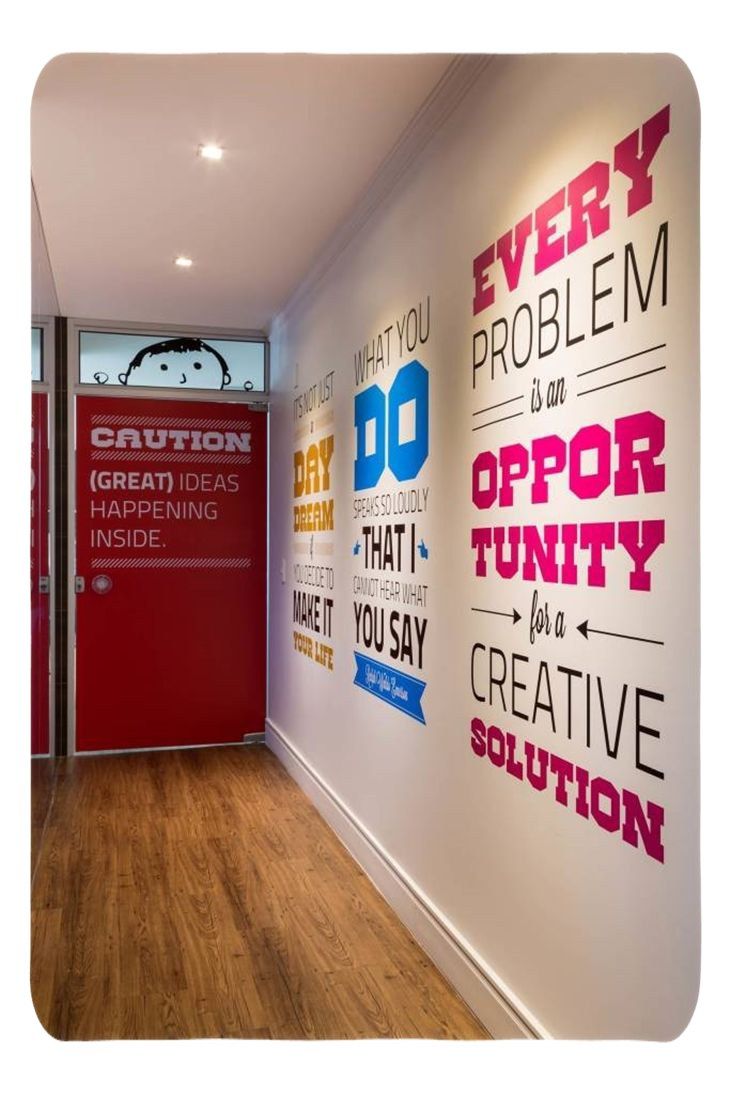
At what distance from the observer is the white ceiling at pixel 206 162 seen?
7.98 ft

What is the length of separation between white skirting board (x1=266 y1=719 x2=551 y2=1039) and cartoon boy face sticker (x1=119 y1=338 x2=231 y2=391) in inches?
104

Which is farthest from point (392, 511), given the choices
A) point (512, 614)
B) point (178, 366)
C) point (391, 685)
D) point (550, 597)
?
point (178, 366)

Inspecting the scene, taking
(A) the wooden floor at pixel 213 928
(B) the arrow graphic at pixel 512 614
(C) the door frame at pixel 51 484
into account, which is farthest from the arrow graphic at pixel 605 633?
(C) the door frame at pixel 51 484

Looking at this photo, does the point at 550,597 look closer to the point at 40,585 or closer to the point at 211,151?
the point at 211,151

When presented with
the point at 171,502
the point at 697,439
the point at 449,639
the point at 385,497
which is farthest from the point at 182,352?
the point at 697,439

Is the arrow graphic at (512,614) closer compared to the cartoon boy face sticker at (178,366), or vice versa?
the arrow graphic at (512,614)

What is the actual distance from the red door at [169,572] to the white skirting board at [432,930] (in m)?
1.46

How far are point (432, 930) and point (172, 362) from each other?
12.9ft

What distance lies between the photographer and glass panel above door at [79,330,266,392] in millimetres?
5328

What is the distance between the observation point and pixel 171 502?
5402mm

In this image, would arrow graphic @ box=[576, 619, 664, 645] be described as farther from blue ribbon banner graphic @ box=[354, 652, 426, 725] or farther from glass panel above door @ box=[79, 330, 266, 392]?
glass panel above door @ box=[79, 330, 266, 392]

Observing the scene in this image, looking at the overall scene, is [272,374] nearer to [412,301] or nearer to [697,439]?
[412,301]

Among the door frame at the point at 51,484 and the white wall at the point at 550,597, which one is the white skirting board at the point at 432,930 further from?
the door frame at the point at 51,484

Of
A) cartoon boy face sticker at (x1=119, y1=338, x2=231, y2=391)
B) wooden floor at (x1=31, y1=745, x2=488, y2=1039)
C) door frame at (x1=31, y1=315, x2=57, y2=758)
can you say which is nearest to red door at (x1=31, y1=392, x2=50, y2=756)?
door frame at (x1=31, y1=315, x2=57, y2=758)
